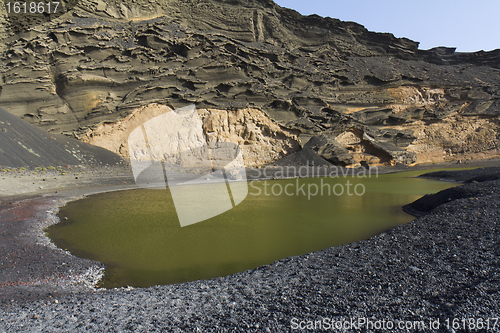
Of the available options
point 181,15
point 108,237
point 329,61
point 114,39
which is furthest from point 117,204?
point 329,61

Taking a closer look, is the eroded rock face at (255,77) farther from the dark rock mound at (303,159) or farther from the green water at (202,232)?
the green water at (202,232)

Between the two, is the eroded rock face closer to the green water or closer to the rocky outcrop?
the rocky outcrop

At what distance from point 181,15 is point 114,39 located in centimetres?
675

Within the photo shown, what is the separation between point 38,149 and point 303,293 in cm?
1653

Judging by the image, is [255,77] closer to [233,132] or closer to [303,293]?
[233,132]

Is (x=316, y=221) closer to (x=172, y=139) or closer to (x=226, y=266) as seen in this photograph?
(x=226, y=266)

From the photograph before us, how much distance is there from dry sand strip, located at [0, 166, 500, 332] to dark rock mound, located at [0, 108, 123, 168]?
10616mm

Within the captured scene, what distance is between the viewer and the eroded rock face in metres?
19.0

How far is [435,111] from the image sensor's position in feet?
92.0

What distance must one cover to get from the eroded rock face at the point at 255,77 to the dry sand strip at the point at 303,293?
17.6 metres

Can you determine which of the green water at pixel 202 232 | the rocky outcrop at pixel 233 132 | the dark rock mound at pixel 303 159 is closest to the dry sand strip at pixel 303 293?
the green water at pixel 202 232
